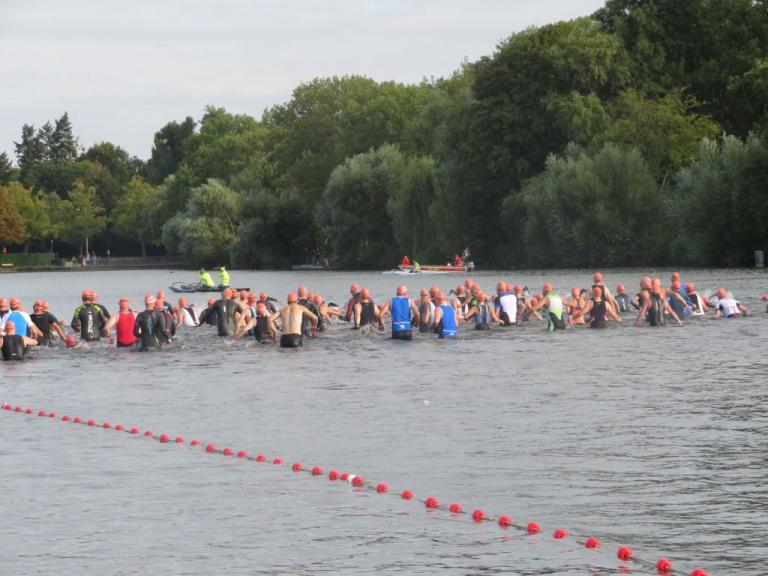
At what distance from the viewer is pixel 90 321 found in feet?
130

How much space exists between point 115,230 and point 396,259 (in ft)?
290

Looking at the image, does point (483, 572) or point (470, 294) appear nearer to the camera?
point (483, 572)

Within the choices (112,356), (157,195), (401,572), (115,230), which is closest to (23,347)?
(112,356)

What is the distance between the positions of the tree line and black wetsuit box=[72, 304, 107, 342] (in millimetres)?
42943

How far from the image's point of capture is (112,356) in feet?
122

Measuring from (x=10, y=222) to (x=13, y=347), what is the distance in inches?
5372

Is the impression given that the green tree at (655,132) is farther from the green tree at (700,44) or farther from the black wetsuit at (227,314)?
the black wetsuit at (227,314)

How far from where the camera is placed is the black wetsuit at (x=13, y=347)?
35531 millimetres

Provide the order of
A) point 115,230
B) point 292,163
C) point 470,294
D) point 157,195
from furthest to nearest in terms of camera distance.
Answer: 1. point 115,230
2. point 157,195
3. point 292,163
4. point 470,294

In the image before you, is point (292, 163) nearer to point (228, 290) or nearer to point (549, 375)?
point (228, 290)

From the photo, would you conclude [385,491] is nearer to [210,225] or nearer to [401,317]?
[401,317]

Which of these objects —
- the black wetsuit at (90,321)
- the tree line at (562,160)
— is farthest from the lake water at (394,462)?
the tree line at (562,160)

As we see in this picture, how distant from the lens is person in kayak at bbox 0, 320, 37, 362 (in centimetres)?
3538

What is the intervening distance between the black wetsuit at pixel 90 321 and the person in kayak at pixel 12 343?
329 centimetres
